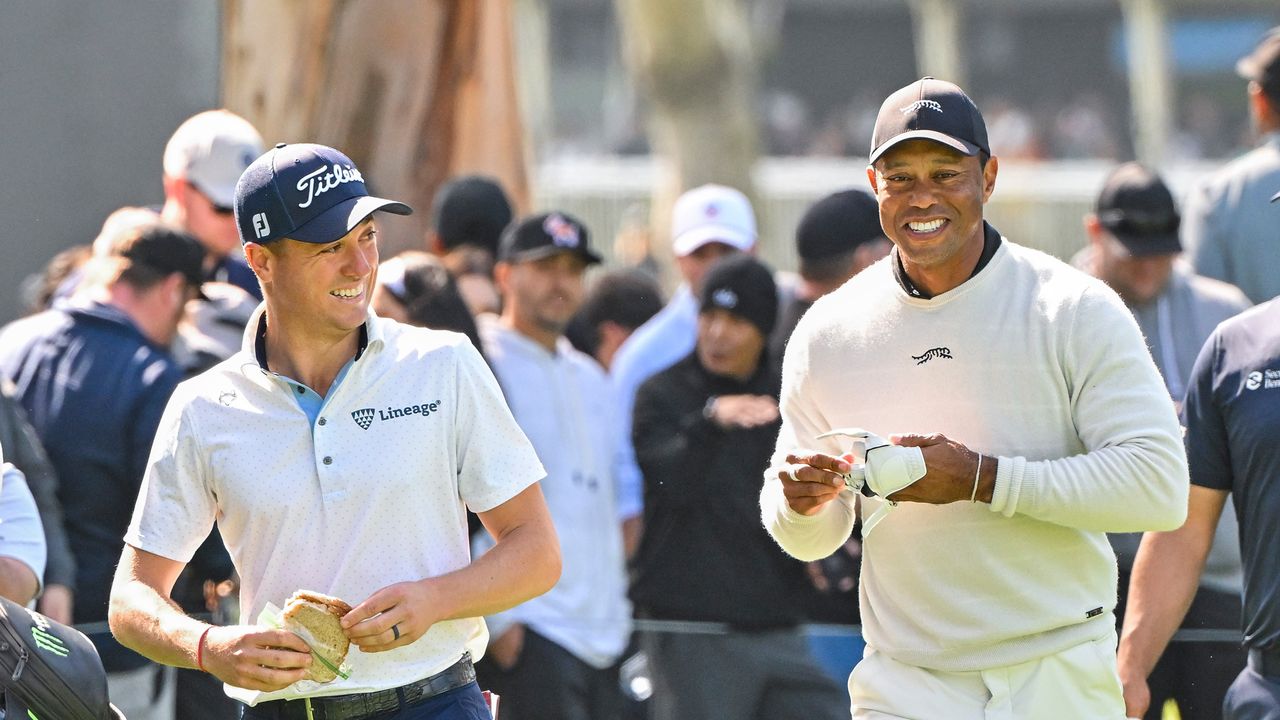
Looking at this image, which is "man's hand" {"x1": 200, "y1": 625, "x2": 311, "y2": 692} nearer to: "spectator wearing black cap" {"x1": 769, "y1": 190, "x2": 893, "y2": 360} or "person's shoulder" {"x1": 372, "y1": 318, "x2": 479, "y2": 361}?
"person's shoulder" {"x1": 372, "y1": 318, "x2": 479, "y2": 361}

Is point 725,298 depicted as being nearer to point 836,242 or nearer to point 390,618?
point 836,242

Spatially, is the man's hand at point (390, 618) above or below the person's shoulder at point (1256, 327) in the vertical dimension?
below

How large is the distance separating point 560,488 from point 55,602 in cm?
230

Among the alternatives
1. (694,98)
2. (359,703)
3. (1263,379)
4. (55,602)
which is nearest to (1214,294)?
(1263,379)

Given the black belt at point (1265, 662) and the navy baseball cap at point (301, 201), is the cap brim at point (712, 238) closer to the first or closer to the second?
the black belt at point (1265, 662)

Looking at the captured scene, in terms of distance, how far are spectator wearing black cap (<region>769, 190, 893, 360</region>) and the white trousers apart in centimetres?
318

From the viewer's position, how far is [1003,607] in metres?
4.44

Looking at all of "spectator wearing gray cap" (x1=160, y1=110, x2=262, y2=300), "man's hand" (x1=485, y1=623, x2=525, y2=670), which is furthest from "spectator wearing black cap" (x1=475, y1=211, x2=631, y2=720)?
"spectator wearing gray cap" (x1=160, y1=110, x2=262, y2=300)

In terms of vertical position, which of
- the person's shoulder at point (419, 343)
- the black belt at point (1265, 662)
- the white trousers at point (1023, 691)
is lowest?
the black belt at point (1265, 662)

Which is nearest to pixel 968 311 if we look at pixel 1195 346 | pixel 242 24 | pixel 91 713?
pixel 91 713

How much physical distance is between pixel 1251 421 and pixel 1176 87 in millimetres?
34456

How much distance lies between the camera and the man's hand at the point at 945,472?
13.8ft

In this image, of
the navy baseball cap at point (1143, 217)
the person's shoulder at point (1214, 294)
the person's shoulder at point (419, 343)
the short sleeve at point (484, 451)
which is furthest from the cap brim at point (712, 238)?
the short sleeve at point (484, 451)

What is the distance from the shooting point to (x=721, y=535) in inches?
285
